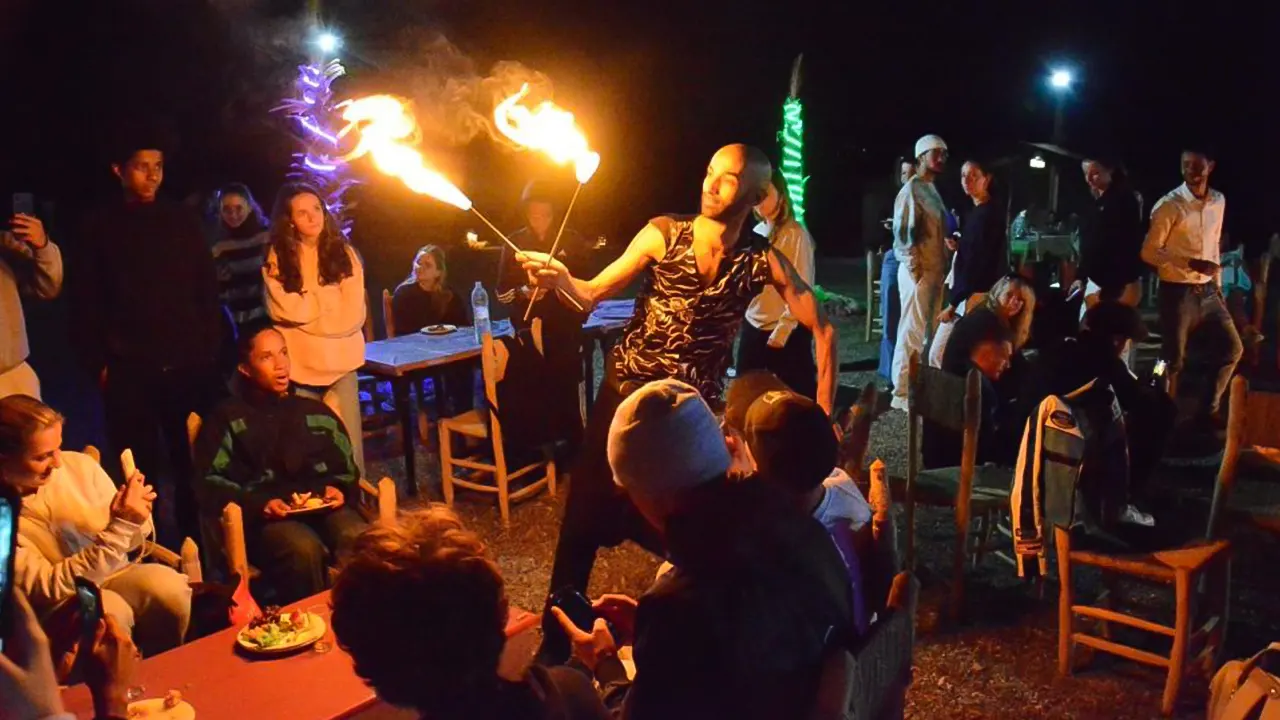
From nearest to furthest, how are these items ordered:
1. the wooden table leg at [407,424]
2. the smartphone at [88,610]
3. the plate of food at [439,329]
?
the smartphone at [88,610] < the wooden table leg at [407,424] < the plate of food at [439,329]

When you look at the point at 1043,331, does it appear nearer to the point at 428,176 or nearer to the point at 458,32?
the point at 428,176

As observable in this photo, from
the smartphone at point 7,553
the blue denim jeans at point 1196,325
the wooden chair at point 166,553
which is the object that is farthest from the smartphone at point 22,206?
the blue denim jeans at point 1196,325

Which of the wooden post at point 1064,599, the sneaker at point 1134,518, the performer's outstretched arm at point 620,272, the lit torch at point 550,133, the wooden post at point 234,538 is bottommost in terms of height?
the wooden post at point 1064,599

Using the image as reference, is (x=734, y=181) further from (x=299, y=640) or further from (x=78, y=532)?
(x=78, y=532)

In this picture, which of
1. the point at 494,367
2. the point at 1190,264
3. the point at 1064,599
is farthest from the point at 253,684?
the point at 1190,264

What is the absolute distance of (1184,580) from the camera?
369cm

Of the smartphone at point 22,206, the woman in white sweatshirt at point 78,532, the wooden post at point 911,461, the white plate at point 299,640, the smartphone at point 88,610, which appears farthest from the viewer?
the smartphone at point 22,206

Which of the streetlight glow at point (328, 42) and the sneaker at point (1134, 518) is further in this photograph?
the streetlight glow at point (328, 42)

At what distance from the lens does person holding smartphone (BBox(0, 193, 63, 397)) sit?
454 centimetres

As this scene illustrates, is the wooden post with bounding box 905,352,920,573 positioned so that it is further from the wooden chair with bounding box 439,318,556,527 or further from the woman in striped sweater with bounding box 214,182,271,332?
the woman in striped sweater with bounding box 214,182,271,332

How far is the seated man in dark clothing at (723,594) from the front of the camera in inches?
71.8

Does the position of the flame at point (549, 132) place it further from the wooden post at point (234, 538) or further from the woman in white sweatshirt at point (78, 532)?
the woman in white sweatshirt at point (78, 532)

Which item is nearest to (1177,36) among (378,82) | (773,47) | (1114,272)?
(773,47)

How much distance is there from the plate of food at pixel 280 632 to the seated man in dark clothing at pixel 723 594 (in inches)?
57.8
